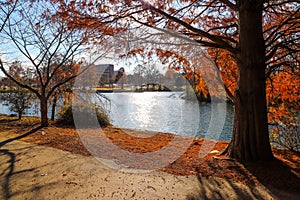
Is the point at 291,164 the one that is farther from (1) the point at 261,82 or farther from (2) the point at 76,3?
(2) the point at 76,3

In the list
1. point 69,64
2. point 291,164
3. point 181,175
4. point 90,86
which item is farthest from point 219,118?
point 181,175

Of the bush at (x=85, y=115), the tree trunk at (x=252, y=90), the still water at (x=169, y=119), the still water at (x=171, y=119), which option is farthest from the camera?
the still water at (x=171, y=119)

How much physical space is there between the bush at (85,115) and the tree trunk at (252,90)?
19.0 feet

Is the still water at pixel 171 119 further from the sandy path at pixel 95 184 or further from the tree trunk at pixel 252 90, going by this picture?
the sandy path at pixel 95 184

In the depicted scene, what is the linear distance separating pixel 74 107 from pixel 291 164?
751 centimetres

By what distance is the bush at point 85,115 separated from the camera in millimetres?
8563

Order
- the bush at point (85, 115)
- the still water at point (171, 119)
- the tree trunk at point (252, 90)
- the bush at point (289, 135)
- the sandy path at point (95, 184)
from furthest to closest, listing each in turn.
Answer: the still water at point (171, 119) → the bush at point (85, 115) → the bush at point (289, 135) → the tree trunk at point (252, 90) → the sandy path at point (95, 184)

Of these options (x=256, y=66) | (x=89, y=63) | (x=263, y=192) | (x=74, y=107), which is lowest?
(x=263, y=192)

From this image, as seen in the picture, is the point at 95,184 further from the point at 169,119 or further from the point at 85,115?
the point at 169,119

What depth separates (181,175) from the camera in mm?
3330

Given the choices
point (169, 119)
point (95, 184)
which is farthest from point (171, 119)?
point (95, 184)

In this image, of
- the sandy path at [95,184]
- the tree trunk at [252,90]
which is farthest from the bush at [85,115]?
the tree trunk at [252,90]

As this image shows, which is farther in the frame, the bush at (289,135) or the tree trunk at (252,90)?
the bush at (289,135)

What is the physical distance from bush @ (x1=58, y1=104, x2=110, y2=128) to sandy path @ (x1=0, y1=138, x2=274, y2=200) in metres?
4.64
